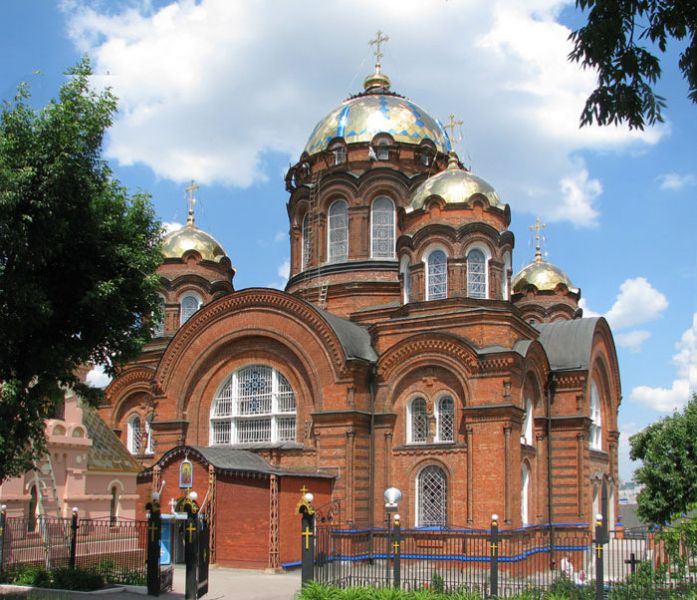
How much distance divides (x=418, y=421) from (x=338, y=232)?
947cm

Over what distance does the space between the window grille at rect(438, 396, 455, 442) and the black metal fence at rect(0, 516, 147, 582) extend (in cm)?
864

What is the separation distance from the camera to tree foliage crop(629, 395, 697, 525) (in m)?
24.9

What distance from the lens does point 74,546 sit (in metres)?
18.9

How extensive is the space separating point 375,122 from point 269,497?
16.4 meters

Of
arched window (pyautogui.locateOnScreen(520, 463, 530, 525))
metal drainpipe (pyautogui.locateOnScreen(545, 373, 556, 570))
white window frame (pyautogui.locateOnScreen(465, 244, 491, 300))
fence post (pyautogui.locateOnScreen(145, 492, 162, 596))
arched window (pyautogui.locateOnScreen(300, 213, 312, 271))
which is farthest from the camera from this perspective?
arched window (pyautogui.locateOnScreen(300, 213, 312, 271))

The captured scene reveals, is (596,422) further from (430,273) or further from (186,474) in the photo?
(186,474)

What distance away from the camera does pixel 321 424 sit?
2536 centimetres

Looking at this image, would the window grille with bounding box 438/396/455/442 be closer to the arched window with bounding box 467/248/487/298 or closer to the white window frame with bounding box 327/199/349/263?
the arched window with bounding box 467/248/487/298

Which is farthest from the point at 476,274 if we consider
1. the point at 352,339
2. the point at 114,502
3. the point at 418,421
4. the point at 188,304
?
the point at 188,304

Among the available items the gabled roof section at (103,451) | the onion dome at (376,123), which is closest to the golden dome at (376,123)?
the onion dome at (376,123)

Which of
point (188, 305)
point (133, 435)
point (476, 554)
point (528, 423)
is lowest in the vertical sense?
point (476, 554)

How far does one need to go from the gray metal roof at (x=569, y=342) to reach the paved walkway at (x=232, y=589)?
1089cm

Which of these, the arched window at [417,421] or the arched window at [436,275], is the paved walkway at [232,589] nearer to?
the arched window at [417,421]

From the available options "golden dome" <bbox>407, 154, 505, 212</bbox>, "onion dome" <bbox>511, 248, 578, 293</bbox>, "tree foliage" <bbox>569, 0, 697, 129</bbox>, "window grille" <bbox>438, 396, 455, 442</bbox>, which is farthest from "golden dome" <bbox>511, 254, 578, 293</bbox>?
"tree foliage" <bbox>569, 0, 697, 129</bbox>
